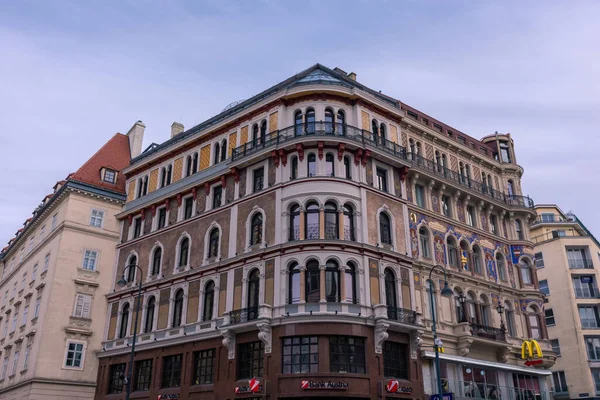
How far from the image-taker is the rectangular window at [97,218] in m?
49.7

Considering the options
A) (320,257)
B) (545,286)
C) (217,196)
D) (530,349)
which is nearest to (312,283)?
(320,257)

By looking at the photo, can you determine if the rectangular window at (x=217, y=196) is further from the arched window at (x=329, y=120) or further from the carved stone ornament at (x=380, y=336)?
the carved stone ornament at (x=380, y=336)

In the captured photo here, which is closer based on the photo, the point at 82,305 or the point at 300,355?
the point at 300,355

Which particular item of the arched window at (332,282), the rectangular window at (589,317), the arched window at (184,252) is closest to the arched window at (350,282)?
the arched window at (332,282)

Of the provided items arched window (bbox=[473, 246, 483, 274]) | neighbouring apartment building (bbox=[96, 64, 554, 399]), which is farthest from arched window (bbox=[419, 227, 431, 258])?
arched window (bbox=[473, 246, 483, 274])

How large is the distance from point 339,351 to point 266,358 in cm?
425

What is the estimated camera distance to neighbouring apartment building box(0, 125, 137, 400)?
4400 cm

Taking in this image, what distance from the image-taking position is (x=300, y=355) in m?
33.1

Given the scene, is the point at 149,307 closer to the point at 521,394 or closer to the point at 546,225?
the point at 521,394

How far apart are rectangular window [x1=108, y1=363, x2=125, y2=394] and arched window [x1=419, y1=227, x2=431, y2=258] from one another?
23.5 meters

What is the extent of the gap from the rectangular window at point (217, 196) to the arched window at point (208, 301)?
5872mm

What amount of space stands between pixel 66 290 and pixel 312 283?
2225 cm

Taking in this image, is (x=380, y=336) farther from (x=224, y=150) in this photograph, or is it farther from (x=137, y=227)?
(x=137, y=227)

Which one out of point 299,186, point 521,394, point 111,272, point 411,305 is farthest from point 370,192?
point 111,272
